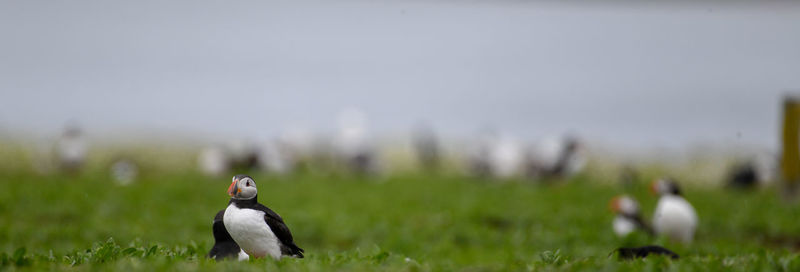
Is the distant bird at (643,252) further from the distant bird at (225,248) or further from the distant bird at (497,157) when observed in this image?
the distant bird at (497,157)

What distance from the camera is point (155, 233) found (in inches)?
388

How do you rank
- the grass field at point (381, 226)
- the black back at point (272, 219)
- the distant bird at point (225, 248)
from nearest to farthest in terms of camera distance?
the black back at point (272, 219) < the distant bird at point (225, 248) < the grass field at point (381, 226)

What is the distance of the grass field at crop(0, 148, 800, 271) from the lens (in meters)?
5.26

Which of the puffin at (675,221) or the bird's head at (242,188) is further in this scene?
the puffin at (675,221)

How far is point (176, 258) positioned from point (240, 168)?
1665 cm

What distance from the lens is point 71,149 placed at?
64.7 ft

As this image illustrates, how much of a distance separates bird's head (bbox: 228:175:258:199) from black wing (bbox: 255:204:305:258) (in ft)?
0.38

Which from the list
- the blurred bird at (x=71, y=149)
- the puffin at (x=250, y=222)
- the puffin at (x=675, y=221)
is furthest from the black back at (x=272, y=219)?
the blurred bird at (x=71, y=149)

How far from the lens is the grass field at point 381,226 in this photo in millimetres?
5262

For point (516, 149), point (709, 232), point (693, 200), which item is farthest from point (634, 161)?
point (709, 232)

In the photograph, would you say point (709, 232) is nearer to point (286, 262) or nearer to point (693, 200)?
point (693, 200)

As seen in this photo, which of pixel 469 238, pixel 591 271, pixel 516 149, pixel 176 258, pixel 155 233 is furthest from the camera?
pixel 516 149

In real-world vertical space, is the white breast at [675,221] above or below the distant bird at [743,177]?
above

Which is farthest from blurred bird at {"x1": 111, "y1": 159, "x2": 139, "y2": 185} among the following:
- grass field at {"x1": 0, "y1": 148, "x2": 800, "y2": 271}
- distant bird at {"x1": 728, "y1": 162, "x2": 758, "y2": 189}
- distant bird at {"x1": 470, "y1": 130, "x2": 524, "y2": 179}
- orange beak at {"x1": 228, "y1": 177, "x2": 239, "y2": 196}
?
distant bird at {"x1": 728, "y1": 162, "x2": 758, "y2": 189}
